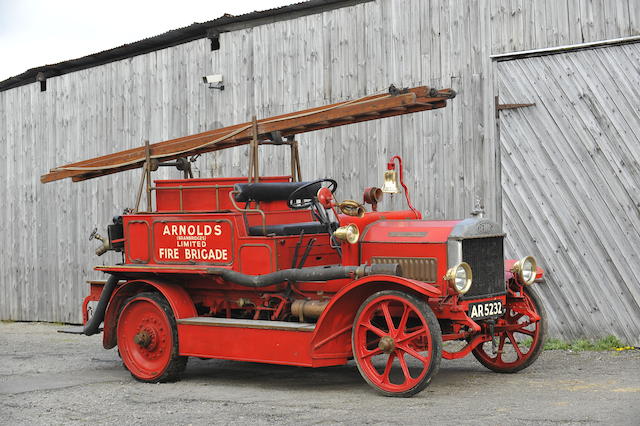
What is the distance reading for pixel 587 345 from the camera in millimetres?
11023

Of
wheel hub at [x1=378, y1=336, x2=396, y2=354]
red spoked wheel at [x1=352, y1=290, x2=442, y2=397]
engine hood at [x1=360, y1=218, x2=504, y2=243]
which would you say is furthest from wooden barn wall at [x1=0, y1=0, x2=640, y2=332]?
wheel hub at [x1=378, y1=336, x2=396, y2=354]

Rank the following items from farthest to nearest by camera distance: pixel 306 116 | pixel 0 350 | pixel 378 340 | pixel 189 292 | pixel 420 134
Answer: pixel 0 350 → pixel 420 134 → pixel 189 292 → pixel 306 116 → pixel 378 340

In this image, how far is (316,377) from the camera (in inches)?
388

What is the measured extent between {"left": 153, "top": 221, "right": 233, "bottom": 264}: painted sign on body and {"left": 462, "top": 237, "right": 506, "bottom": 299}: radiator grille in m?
2.44

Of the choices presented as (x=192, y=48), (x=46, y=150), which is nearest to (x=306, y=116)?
(x=192, y=48)

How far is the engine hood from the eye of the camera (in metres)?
8.56

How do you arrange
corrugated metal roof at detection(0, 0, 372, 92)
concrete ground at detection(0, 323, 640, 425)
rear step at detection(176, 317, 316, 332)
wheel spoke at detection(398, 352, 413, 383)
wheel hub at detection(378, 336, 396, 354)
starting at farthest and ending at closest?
corrugated metal roof at detection(0, 0, 372, 92) → rear step at detection(176, 317, 316, 332) → wheel hub at detection(378, 336, 396, 354) → wheel spoke at detection(398, 352, 413, 383) → concrete ground at detection(0, 323, 640, 425)

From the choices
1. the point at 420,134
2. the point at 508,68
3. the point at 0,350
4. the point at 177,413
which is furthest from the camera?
the point at 0,350

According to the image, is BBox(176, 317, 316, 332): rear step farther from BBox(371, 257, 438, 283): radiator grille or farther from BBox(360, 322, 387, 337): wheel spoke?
BBox(371, 257, 438, 283): radiator grille

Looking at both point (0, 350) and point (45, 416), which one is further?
point (0, 350)

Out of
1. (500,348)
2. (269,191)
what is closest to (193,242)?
(269,191)

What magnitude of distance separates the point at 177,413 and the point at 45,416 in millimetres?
1099

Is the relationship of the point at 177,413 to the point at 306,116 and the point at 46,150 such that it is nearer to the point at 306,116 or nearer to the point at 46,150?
the point at 306,116

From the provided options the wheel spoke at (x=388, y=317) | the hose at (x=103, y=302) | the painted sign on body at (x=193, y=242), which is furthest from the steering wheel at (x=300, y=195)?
the hose at (x=103, y=302)
